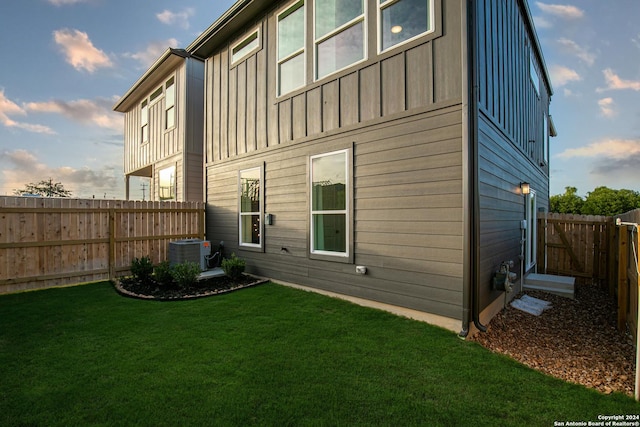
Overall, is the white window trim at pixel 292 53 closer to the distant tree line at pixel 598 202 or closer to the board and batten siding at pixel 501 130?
the board and batten siding at pixel 501 130

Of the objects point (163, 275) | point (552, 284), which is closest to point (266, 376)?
point (163, 275)

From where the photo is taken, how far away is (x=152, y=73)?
10273 millimetres

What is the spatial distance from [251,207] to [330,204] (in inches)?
95.7

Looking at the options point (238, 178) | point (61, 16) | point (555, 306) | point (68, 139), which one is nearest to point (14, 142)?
point (68, 139)

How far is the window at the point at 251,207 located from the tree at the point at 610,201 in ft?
83.9

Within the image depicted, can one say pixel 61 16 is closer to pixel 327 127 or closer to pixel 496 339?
pixel 327 127

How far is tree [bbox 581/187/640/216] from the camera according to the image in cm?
2025

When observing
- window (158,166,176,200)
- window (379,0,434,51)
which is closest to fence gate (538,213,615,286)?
window (379,0,434,51)

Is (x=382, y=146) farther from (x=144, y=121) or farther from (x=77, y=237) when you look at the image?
(x=144, y=121)

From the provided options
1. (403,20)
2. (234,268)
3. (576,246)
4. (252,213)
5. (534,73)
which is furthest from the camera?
(534,73)

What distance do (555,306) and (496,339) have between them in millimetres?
2666

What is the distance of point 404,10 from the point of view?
407 cm

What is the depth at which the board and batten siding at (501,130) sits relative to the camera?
13.0 ft

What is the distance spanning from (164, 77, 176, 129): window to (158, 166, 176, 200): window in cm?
156
